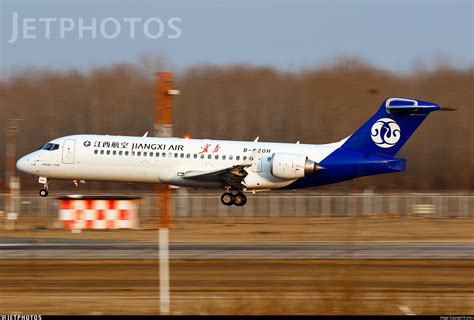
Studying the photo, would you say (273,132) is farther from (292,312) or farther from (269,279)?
(292,312)

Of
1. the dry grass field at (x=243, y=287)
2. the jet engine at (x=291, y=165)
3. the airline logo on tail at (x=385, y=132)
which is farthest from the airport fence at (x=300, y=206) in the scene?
the dry grass field at (x=243, y=287)

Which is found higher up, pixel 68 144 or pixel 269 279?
pixel 68 144

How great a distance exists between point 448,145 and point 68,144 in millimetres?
33583

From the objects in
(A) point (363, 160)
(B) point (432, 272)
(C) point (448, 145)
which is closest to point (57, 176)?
(A) point (363, 160)

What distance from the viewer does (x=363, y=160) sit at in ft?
131

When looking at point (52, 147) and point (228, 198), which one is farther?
point (52, 147)

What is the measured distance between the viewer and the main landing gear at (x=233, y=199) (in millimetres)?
40250

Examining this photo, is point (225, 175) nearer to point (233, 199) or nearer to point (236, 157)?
point (236, 157)

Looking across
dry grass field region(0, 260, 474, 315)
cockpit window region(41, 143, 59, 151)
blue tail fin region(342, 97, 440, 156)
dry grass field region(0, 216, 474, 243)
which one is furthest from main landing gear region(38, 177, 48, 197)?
dry grass field region(0, 260, 474, 315)

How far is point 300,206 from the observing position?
4519cm

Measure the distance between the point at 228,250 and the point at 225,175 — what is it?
12027 millimetres

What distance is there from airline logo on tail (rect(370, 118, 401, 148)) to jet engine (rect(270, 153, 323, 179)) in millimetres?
3286

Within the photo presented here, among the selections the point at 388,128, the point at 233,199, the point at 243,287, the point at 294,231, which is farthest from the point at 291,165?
the point at 243,287

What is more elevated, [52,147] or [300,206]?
[52,147]
